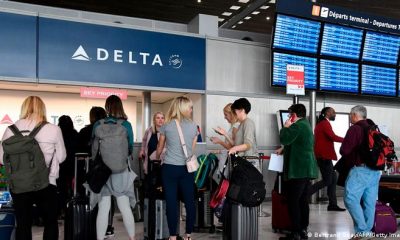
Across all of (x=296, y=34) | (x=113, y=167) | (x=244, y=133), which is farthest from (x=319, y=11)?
(x=113, y=167)

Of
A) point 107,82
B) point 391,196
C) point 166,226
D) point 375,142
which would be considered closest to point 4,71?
point 107,82

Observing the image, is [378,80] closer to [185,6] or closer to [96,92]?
[96,92]

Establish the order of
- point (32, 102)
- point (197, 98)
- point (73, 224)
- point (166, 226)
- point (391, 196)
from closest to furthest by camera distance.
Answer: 1. point (32, 102)
2. point (73, 224)
3. point (166, 226)
4. point (391, 196)
5. point (197, 98)

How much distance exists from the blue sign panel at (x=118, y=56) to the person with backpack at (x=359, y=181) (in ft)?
10.0

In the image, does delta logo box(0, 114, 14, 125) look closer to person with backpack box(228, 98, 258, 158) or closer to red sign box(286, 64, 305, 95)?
person with backpack box(228, 98, 258, 158)

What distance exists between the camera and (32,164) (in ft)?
9.95

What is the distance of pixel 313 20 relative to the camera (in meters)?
6.93

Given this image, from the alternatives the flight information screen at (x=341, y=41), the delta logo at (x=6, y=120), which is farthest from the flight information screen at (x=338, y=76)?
the delta logo at (x=6, y=120)

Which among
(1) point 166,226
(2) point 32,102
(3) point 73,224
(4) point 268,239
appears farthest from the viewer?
(4) point 268,239

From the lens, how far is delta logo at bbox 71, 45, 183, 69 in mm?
5758

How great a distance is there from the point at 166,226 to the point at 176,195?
0.38 m

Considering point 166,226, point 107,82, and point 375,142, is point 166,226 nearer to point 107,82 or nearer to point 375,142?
point 375,142

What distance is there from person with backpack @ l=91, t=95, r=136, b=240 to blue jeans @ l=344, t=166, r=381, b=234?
1998mm

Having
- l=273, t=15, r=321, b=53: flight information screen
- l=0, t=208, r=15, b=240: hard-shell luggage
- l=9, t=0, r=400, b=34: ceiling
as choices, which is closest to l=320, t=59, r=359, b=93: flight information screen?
l=273, t=15, r=321, b=53: flight information screen
